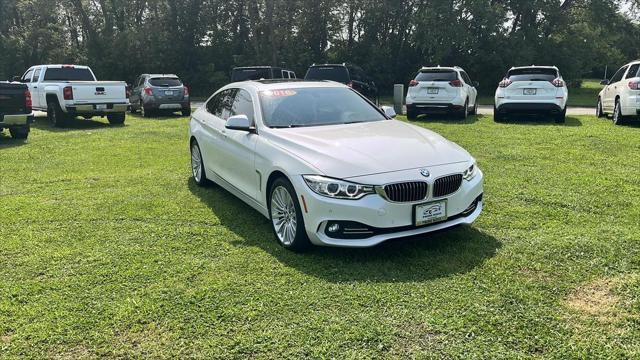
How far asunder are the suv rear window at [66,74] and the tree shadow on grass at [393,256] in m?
13.6

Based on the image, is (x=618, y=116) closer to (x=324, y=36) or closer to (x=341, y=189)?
(x=341, y=189)

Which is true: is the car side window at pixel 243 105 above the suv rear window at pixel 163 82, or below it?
above

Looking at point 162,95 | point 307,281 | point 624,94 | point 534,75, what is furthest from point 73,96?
point 624,94

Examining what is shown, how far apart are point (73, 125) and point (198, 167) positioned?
10.4 m

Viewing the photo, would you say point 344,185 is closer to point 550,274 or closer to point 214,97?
point 550,274

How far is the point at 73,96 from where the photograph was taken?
14.6 m

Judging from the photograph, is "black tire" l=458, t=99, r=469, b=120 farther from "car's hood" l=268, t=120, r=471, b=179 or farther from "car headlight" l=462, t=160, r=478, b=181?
"car headlight" l=462, t=160, r=478, b=181

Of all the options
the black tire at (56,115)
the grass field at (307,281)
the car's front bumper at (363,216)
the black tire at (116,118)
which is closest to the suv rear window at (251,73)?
the black tire at (116,118)

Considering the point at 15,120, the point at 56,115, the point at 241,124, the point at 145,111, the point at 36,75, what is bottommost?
the point at 145,111

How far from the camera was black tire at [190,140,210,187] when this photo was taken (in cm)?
721

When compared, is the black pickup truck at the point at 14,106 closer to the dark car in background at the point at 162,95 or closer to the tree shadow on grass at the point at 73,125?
the tree shadow on grass at the point at 73,125

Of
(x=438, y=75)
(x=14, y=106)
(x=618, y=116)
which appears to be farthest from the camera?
(x=438, y=75)

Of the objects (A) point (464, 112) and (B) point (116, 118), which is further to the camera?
(B) point (116, 118)

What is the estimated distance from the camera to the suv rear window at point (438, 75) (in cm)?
1457
